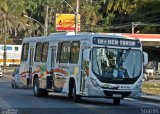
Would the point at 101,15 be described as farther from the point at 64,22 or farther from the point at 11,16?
the point at 11,16

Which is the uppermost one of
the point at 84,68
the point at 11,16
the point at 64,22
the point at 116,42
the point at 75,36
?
the point at 11,16

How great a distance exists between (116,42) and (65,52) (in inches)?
123

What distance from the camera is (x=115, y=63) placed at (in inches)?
917

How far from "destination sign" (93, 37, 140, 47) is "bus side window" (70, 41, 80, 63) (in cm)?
136

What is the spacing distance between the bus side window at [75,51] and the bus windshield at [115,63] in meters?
1.41

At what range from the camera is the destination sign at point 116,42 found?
23453 mm

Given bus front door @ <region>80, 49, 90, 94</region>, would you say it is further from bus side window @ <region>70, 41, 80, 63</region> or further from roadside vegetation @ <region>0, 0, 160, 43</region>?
roadside vegetation @ <region>0, 0, 160, 43</region>

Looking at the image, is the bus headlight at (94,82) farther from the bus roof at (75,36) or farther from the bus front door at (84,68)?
the bus roof at (75,36)

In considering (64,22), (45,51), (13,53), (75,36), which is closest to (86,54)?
(75,36)

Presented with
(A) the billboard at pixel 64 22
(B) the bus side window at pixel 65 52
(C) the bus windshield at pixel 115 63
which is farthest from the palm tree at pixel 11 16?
(C) the bus windshield at pixel 115 63

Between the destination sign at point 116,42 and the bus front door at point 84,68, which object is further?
the destination sign at point 116,42

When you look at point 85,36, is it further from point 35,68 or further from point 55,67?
point 35,68

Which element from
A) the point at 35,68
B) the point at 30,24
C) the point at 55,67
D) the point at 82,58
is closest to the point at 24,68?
the point at 35,68

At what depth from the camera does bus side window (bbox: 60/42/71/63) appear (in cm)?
2560
